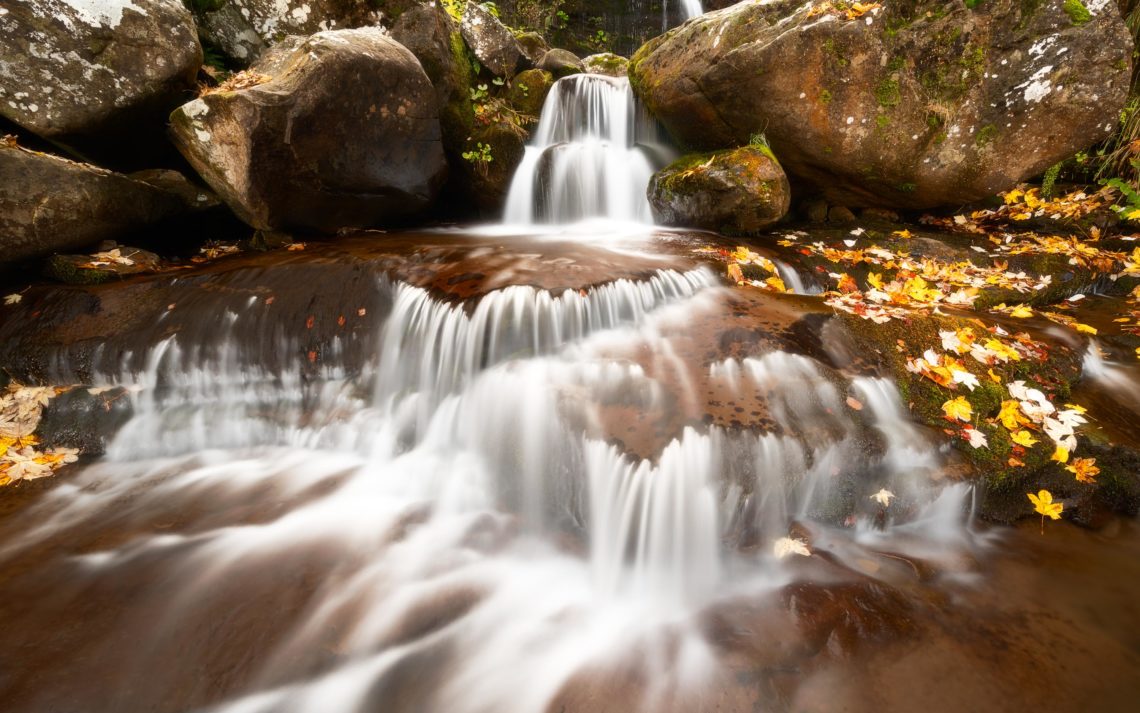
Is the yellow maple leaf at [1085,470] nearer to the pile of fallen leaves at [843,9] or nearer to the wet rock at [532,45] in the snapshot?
the pile of fallen leaves at [843,9]

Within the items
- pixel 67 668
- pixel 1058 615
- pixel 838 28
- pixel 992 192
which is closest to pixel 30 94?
pixel 67 668

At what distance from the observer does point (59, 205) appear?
450 cm

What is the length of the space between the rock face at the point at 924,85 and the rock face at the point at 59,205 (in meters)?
6.72

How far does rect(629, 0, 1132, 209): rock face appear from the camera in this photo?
5.03 metres

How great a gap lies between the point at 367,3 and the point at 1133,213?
32.7ft

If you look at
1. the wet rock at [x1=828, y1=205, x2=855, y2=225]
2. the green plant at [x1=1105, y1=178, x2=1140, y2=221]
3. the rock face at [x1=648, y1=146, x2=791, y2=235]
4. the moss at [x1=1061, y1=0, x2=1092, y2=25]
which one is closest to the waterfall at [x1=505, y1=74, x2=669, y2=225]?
the rock face at [x1=648, y1=146, x2=791, y2=235]

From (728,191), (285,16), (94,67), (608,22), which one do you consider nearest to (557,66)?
(285,16)

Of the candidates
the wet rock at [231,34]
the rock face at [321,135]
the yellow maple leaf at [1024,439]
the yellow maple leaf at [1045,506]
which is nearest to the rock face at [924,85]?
the rock face at [321,135]

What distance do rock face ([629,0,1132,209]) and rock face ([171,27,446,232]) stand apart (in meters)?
3.77

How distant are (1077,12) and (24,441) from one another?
10.5 m

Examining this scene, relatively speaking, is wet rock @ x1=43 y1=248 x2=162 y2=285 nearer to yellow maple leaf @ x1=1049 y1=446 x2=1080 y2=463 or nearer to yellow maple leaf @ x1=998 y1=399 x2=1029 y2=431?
yellow maple leaf @ x1=998 y1=399 x2=1029 y2=431

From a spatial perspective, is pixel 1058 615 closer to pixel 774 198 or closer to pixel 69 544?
pixel 774 198

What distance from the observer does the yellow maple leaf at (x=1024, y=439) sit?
290 cm

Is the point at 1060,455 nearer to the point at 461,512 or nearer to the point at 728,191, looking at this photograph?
the point at 461,512
